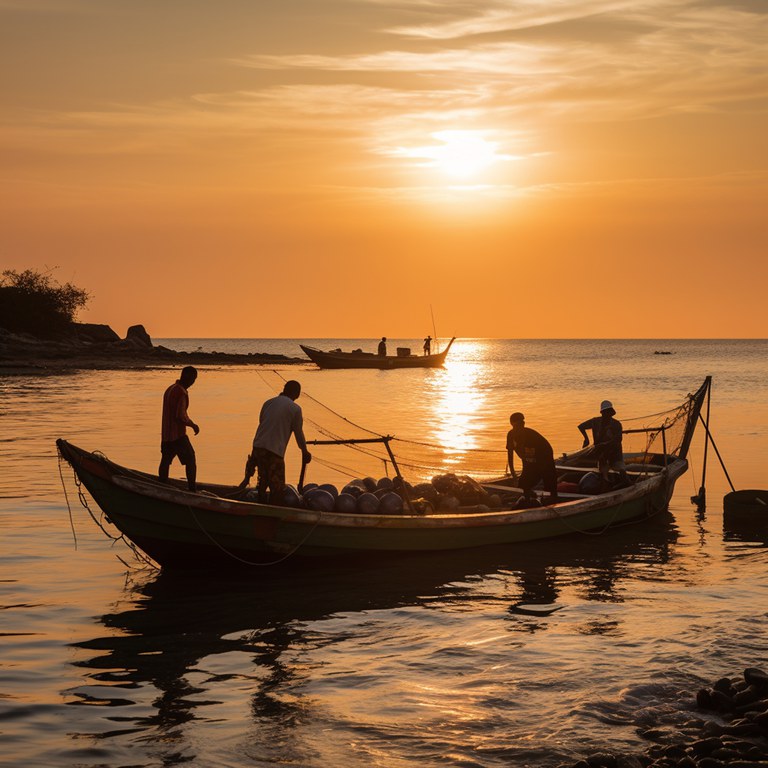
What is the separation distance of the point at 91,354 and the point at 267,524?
87156 mm

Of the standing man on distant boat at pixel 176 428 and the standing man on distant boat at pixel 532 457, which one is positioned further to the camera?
the standing man on distant boat at pixel 532 457

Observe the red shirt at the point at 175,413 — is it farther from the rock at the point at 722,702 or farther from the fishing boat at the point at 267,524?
the rock at the point at 722,702

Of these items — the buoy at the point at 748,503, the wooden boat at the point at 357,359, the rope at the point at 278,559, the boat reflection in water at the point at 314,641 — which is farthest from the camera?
Result: the wooden boat at the point at 357,359

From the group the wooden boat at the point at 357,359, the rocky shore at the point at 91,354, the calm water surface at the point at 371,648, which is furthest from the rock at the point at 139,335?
the calm water surface at the point at 371,648

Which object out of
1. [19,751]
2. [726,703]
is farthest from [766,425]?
A: [19,751]

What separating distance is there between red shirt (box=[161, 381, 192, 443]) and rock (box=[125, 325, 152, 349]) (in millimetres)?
105422

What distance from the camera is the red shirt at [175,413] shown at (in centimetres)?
1412

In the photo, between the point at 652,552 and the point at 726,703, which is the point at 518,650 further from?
the point at 652,552

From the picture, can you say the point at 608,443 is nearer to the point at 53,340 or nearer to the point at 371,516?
the point at 371,516

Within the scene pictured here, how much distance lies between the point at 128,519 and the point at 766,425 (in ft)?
114

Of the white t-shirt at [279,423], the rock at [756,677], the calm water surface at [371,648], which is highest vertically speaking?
the white t-shirt at [279,423]

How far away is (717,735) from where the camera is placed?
842 cm

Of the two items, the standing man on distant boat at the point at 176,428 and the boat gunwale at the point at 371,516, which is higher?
the standing man on distant boat at the point at 176,428

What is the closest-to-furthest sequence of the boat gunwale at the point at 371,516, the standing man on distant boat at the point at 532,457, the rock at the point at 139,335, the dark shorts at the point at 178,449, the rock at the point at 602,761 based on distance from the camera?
the rock at the point at 602,761 < the boat gunwale at the point at 371,516 < the dark shorts at the point at 178,449 < the standing man on distant boat at the point at 532,457 < the rock at the point at 139,335
